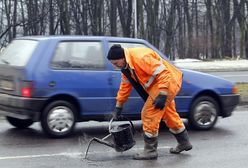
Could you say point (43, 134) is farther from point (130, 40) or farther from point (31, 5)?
point (31, 5)

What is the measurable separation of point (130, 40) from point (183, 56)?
155ft

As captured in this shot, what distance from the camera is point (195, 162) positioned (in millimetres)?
6844

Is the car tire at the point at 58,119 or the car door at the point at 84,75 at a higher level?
the car door at the point at 84,75

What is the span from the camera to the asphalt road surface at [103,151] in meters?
6.70

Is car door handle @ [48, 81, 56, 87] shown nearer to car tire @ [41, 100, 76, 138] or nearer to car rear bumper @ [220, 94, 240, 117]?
car tire @ [41, 100, 76, 138]

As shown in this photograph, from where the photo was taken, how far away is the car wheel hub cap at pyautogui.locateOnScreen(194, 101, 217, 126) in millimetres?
9125

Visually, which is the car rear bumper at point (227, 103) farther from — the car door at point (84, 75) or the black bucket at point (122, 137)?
the black bucket at point (122, 137)

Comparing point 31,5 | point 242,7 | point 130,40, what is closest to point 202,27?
point 242,7

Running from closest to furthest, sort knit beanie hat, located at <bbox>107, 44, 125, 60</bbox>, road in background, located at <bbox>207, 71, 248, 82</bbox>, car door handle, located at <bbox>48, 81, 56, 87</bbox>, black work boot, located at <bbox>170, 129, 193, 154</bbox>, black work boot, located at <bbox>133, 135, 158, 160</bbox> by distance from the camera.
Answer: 1. knit beanie hat, located at <bbox>107, 44, 125, 60</bbox>
2. black work boot, located at <bbox>133, 135, 158, 160</bbox>
3. black work boot, located at <bbox>170, 129, 193, 154</bbox>
4. car door handle, located at <bbox>48, 81, 56, 87</bbox>
5. road in background, located at <bbox>207, 71, 248, 82</bbox>

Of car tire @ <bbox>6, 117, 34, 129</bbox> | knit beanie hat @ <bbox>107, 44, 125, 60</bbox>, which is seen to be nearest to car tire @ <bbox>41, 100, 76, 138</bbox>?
car tire @ <bbox>6, 117, 34, 129</bbox>

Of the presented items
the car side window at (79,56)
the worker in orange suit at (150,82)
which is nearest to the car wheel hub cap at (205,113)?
the car side window at (79,56)

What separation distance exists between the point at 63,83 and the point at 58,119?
558mm

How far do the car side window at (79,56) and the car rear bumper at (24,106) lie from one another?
0.65 m

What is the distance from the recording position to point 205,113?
9.20 metres
